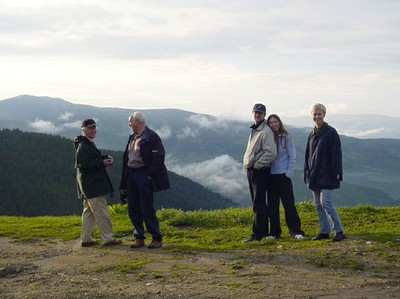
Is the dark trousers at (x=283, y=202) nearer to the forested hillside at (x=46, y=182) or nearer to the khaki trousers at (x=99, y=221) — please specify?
the khaki trousers at (x=99, y=221)

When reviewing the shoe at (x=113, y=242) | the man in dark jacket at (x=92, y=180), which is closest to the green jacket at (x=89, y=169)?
the man in dark jacket at (x=92, y=180)

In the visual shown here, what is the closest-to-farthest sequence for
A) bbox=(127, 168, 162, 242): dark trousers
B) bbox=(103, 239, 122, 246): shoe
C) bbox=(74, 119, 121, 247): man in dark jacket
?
1. bbox=(127, 168, 162, 242): dark trousers
2. bbox=(74, 119, 121, 247): man in dark jacket
3. bbox=(103, 239, 122, 246): shoe

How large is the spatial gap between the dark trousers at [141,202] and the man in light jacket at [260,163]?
1815mm

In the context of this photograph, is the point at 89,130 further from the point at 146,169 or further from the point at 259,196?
the point at 259,196

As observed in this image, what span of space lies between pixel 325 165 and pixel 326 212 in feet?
3.04

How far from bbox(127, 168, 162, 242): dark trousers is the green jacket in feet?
1.84

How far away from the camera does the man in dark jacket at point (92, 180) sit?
976 centimetres

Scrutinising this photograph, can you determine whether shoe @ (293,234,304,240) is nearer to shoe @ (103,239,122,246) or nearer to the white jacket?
the white jacket

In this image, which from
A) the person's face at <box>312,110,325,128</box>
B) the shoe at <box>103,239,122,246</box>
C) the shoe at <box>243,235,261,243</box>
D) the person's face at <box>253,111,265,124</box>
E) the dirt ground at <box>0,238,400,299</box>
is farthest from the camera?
the shoe at <box>103,239,122,246</box>

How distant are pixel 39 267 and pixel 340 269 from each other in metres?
4.74

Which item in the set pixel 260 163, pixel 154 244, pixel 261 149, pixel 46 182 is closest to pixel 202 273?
pixel 154 244

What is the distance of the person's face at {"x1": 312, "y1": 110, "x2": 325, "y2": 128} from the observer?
912cm

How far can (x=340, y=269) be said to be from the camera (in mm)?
7406

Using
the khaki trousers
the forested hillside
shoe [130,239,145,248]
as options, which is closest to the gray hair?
the khaki trousers
